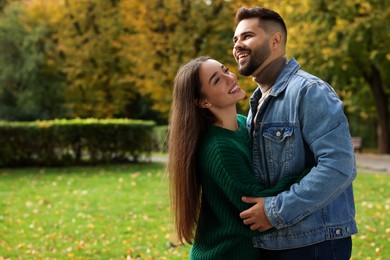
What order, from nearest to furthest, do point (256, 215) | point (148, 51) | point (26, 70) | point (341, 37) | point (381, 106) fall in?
point (256, 215) < point (341, 37) < point (381, 106) < point (148, 51) < point (26, 70)

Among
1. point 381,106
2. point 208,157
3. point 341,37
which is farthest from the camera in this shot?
point 381,106

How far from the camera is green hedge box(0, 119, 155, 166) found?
1773 cm

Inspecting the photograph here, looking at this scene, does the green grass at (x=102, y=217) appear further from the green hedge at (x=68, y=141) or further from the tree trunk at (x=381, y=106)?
the tree trunk at (x=381, y=106)

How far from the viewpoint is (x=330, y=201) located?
98.2 inches

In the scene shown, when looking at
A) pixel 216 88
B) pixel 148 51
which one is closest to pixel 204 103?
pixel 216 88

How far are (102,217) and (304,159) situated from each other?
7.41 m

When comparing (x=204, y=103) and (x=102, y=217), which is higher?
(x=204, y=103)

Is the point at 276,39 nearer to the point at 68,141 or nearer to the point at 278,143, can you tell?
the point at 278,143

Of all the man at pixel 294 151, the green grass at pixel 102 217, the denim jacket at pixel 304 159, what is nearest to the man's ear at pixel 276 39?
the man at pixel 294 151

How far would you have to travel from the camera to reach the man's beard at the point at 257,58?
106 inches

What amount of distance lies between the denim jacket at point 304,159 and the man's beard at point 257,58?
0.40ft

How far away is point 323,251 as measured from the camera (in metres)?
2.59

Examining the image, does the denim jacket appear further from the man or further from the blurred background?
the blurred background

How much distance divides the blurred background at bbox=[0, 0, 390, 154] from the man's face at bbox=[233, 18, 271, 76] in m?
16.1
